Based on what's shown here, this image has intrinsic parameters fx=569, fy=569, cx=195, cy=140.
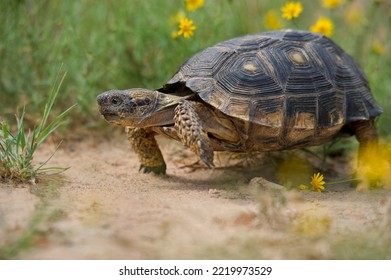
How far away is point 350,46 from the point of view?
729cm

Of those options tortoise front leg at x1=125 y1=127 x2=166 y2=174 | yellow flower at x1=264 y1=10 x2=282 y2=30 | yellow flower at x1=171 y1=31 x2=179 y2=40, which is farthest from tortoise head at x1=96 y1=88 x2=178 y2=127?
yellow flower at x1=264 y1=10 x2=282 y2=30

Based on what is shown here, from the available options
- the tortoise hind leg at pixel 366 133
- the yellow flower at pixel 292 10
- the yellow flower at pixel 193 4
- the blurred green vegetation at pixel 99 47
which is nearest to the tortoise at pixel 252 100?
the tortoise hind leg at pixel 366 133

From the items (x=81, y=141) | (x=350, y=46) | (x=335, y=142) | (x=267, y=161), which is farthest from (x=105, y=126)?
(x=350, y=46)

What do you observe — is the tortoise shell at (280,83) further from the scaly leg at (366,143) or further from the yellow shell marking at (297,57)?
the scaly leg at (366,143)

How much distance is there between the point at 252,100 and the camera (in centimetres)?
469

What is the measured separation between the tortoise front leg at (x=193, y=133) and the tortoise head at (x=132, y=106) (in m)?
0.28

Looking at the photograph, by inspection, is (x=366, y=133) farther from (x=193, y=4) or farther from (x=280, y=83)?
(x=193, y=4)

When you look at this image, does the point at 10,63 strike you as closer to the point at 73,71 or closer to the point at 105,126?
the point at 73,71

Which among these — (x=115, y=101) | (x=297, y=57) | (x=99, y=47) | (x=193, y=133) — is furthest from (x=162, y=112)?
(x=99, y=47)

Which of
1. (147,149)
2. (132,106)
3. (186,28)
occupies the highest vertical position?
(186,28)

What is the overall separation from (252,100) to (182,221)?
160cm

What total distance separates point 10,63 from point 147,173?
2.17 m

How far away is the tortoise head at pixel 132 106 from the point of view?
4.69m

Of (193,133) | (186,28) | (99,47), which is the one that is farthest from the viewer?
(99,47)
